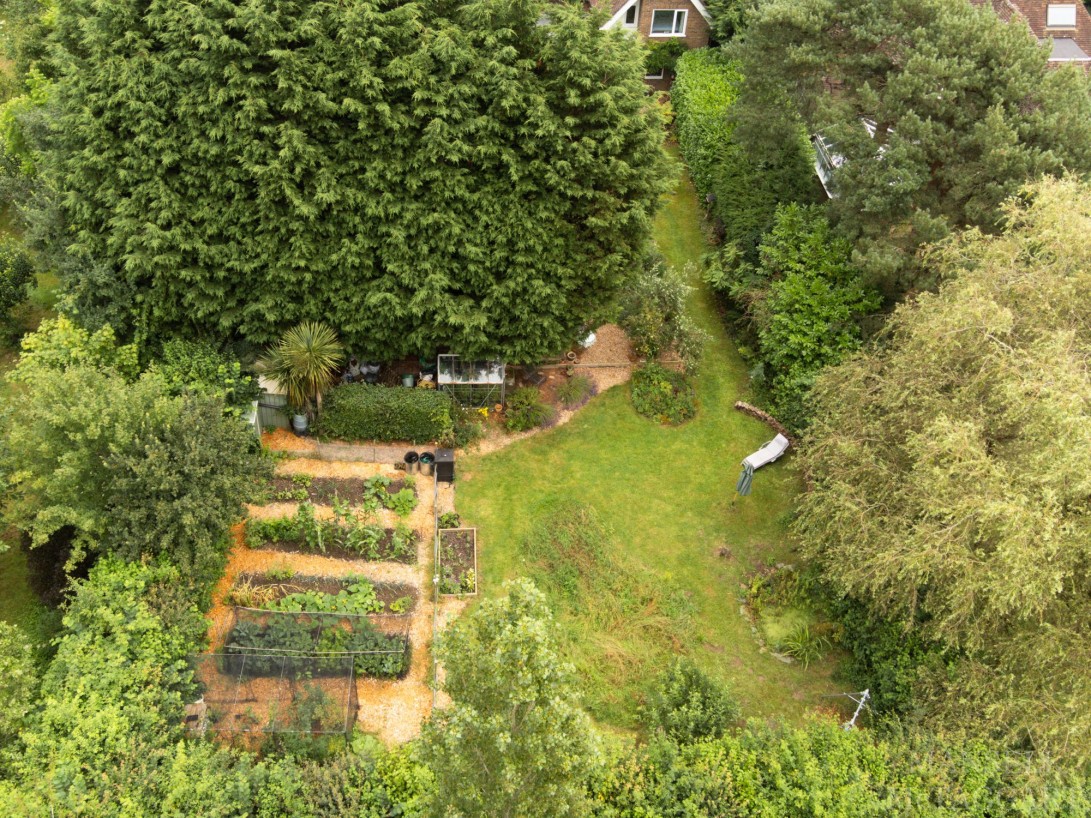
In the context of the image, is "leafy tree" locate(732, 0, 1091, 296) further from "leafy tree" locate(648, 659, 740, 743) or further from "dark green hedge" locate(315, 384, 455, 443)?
"dark green hedge" locate(315, 384, 455, 443)

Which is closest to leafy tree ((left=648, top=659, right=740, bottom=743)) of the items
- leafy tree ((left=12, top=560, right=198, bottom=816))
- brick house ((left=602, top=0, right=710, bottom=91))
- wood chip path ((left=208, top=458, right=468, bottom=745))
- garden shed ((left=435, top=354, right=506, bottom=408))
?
wood chip path ((left=208, top=458, right=468, bottom=745))

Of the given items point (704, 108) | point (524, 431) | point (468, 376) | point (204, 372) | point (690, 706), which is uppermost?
point (704, 108)

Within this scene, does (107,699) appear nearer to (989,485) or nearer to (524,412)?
(524,412)

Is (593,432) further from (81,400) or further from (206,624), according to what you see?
(81,400)

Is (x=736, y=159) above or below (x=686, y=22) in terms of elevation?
below

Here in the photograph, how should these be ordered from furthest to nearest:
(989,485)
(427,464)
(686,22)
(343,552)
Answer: (686,22)
(427,464)
(343,552)
(989,485)

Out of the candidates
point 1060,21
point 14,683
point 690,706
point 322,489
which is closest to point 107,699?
point 14,683

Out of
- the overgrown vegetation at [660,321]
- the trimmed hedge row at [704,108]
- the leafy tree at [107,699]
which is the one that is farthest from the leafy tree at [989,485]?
the leafy tree at [107,699]
